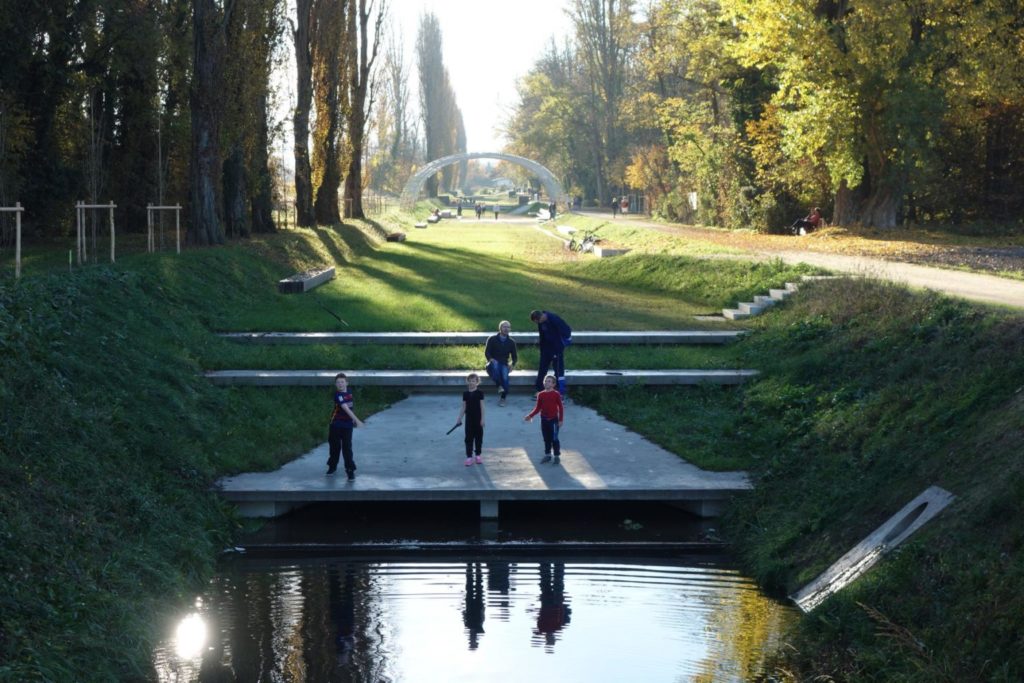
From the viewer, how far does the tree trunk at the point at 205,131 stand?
2860 cm

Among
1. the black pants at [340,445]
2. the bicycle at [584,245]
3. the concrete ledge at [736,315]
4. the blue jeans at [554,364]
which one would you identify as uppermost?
the bicycle at [584,245]

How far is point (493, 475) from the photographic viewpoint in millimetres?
14047

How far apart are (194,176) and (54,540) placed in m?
20.5

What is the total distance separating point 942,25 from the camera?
3600 centimetres

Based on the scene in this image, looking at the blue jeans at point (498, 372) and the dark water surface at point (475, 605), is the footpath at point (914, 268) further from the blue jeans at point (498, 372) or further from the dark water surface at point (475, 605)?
the dark water surface at point (475, 605)

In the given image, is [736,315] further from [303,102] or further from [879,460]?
[303,102]

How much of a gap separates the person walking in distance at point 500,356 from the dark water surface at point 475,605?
142 inches

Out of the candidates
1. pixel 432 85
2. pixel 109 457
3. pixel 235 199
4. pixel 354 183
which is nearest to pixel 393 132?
pixel 432 85

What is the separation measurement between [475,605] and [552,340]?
22.4 feet

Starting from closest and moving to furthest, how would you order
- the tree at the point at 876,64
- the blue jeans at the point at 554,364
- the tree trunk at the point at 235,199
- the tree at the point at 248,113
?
the blue jeans at the point at 554,364 < the tree at the point at 248,113 < the tree trunk at the point at 235,199 < the tree at the point at 876,64

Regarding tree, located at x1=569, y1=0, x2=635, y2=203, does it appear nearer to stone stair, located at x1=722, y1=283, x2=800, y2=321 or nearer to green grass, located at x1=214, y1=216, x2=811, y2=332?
green grass, located at x1=214, y1=216, x2=811, y2=332

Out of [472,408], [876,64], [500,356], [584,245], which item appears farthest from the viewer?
[584,245]

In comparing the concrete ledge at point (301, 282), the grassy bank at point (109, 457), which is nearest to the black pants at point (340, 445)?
the grassy bank at point (109, 457)

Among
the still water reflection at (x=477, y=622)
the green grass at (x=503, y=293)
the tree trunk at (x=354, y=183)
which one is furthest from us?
the tree trunk at (x=354, y=183)
